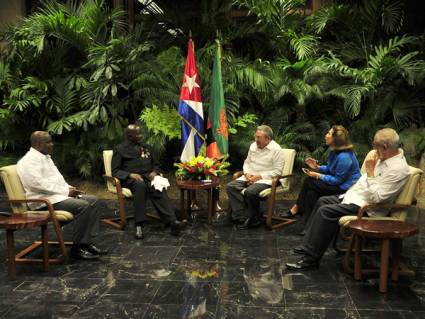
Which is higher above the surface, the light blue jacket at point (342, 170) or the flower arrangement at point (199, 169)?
the light blue jacket at point (342, 170)

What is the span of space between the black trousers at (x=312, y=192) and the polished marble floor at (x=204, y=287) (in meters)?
0.50

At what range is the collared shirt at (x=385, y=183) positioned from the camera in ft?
13.9

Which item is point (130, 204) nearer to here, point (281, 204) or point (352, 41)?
point (281, 204)

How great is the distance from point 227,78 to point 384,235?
491 centimetres

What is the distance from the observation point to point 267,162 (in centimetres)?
608

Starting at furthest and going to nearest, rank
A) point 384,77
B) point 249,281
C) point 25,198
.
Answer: point 384,77 → point 25,198 → point 249,281

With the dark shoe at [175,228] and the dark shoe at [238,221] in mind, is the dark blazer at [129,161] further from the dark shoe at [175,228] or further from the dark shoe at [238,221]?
the dark shoe at [238,221]

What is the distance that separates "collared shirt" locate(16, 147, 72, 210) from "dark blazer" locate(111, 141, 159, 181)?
104 centimetres

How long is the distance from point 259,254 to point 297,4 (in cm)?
523

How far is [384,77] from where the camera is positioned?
794 cm

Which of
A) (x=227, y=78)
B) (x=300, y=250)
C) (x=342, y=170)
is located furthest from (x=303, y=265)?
(x=227, y=78)

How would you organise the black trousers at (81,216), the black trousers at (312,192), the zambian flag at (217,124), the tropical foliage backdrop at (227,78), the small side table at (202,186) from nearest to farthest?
the black trousers at (81,216), the black trousers at (312,192), the small side table at (202,186), the zambian flag at (217,124), the tropical foliage backdrop at (227,78)

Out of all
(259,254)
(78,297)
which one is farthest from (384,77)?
(78,297)

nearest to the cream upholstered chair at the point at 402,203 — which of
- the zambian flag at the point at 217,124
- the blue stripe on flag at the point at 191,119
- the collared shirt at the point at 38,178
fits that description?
the collared shirt at the point at 38,178
